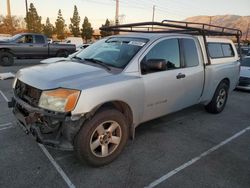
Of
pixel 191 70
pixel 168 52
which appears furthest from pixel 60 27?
pixel 168 52

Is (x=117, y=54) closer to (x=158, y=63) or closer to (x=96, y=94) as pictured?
(x=158, y=63)

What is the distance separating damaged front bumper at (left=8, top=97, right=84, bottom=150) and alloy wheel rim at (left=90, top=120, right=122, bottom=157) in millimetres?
303

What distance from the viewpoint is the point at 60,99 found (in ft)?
9.41

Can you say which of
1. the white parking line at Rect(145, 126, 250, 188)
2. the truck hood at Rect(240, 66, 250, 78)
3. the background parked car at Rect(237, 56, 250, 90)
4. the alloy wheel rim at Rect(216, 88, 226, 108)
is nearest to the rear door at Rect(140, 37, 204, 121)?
the white parking line at Rect(145, 126, 250, 188)

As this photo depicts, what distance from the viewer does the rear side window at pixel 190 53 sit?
4469mm

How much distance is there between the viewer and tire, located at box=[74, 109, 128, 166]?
2990mm

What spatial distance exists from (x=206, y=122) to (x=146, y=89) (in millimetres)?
2321

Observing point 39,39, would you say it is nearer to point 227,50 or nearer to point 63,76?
point 227,50

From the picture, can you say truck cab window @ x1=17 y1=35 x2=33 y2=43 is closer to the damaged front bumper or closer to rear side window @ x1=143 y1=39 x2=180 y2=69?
rear side window @ x1=143 y1=39 x2=180 y2=69

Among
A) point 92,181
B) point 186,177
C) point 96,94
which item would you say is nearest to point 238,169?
point 186,177

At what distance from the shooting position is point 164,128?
474 centimetres

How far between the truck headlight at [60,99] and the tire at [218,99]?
12.8 feet

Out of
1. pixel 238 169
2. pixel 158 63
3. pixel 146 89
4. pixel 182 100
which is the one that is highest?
pixel 158 63

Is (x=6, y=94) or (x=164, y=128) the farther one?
(x=6, y=94)
